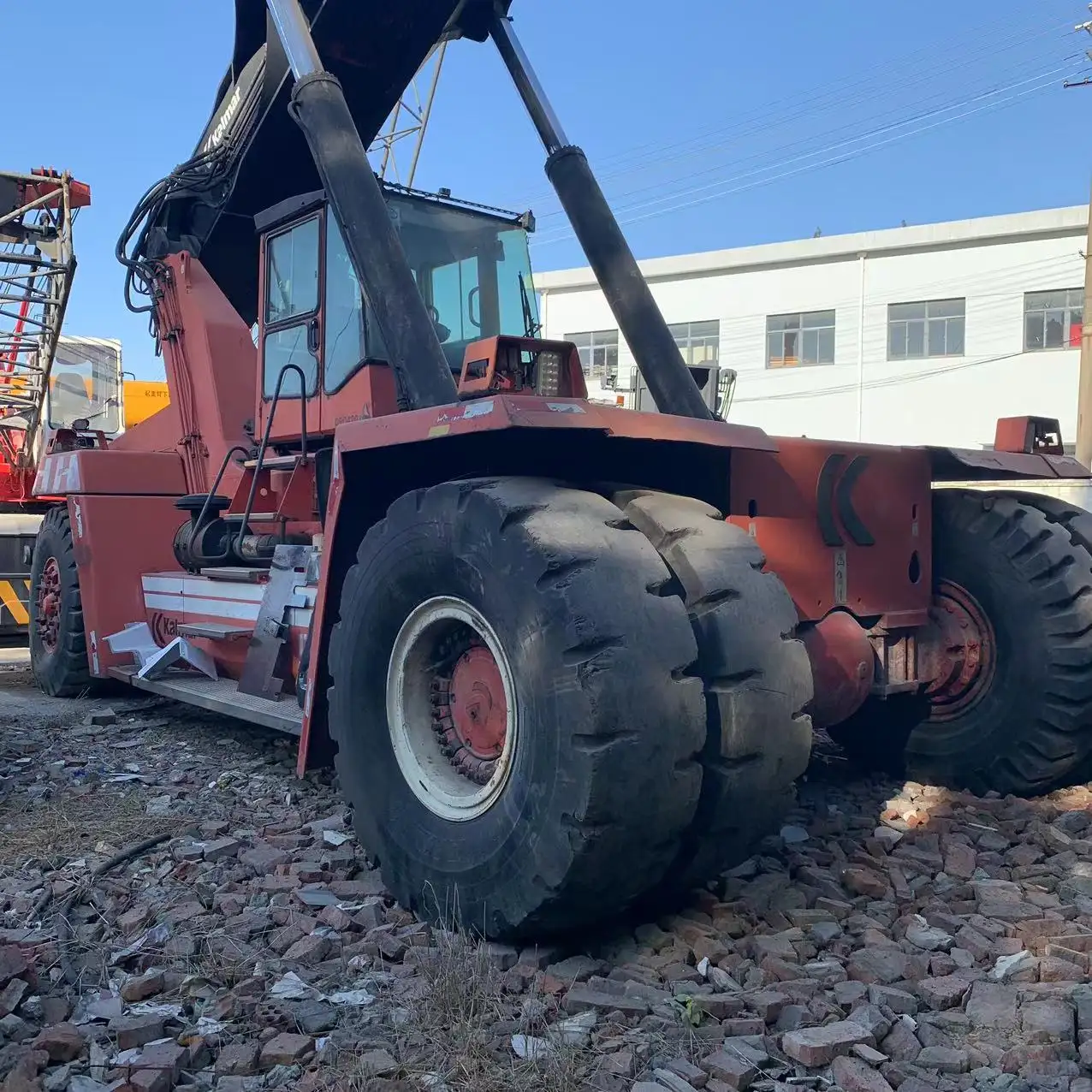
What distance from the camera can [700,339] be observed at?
3284 cm

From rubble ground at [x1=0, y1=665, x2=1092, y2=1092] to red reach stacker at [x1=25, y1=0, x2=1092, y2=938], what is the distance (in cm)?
25

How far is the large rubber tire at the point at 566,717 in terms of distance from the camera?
3.09m

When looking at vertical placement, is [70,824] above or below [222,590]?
below

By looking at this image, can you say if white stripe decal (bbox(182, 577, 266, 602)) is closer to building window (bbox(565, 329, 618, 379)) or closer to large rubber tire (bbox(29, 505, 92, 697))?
large rubber tire (bbox(29, 505, 92, 697))

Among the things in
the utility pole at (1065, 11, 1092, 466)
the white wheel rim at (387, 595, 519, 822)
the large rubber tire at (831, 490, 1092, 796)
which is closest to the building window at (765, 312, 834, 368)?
the utility pole at (1065, 11, 1092, 466)

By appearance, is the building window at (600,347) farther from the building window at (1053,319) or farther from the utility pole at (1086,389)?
the utility pole at (1086,389)

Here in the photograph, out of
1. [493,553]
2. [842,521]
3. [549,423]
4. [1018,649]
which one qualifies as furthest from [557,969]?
[1018,649]

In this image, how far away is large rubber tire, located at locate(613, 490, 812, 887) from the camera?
10.8 feet

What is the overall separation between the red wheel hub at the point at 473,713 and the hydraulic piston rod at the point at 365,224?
1.11m

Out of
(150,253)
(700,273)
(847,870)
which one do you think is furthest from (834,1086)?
(700,273)

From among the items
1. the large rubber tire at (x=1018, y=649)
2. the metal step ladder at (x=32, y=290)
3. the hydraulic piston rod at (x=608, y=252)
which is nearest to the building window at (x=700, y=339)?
the metal step ladder at (x=32, y=290)

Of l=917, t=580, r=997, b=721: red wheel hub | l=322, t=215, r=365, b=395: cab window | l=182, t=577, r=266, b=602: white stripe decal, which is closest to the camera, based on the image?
l=917, t=580, r=997, b=721: red wheel hub

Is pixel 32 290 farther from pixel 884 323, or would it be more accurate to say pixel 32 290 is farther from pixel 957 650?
pixel 884 323

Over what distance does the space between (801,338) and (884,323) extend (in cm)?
227
